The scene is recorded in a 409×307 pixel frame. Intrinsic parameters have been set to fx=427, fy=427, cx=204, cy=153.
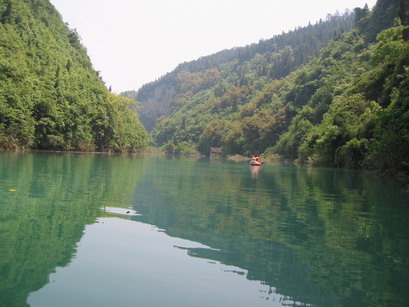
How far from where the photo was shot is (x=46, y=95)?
76.1 meters

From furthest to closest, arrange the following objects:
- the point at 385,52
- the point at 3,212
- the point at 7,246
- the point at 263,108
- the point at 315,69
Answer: the point at 263,108 → the point at 315,69 → the point at 385,52 → the point at 3,212 → the point at 7,246

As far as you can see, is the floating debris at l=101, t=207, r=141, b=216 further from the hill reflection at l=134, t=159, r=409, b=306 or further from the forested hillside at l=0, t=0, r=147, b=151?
the forested hillside at l=0, t=0, r=147, b=151

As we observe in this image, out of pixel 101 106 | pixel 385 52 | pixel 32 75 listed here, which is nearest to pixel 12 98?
pixel 32 75

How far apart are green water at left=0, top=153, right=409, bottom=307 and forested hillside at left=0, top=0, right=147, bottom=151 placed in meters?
52.2

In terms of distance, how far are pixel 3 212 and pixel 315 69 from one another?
126 meters

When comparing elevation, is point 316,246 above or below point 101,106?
below

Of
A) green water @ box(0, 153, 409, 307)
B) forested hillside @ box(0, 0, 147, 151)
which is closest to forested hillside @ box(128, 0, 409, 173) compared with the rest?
green water @ box(0, 153, 409, 307)

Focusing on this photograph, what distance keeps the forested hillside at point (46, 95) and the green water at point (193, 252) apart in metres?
52.2

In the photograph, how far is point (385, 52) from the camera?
63.5 m

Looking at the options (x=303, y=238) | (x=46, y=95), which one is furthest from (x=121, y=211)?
(x=46, y=95)

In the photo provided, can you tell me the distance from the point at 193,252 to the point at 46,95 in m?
72.5

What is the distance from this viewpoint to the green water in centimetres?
754

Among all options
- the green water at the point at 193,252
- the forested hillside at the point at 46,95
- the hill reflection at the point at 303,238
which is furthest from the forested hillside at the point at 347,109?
the forested hillside at the point at 46,95

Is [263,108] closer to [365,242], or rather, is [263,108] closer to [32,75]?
[32,75]
